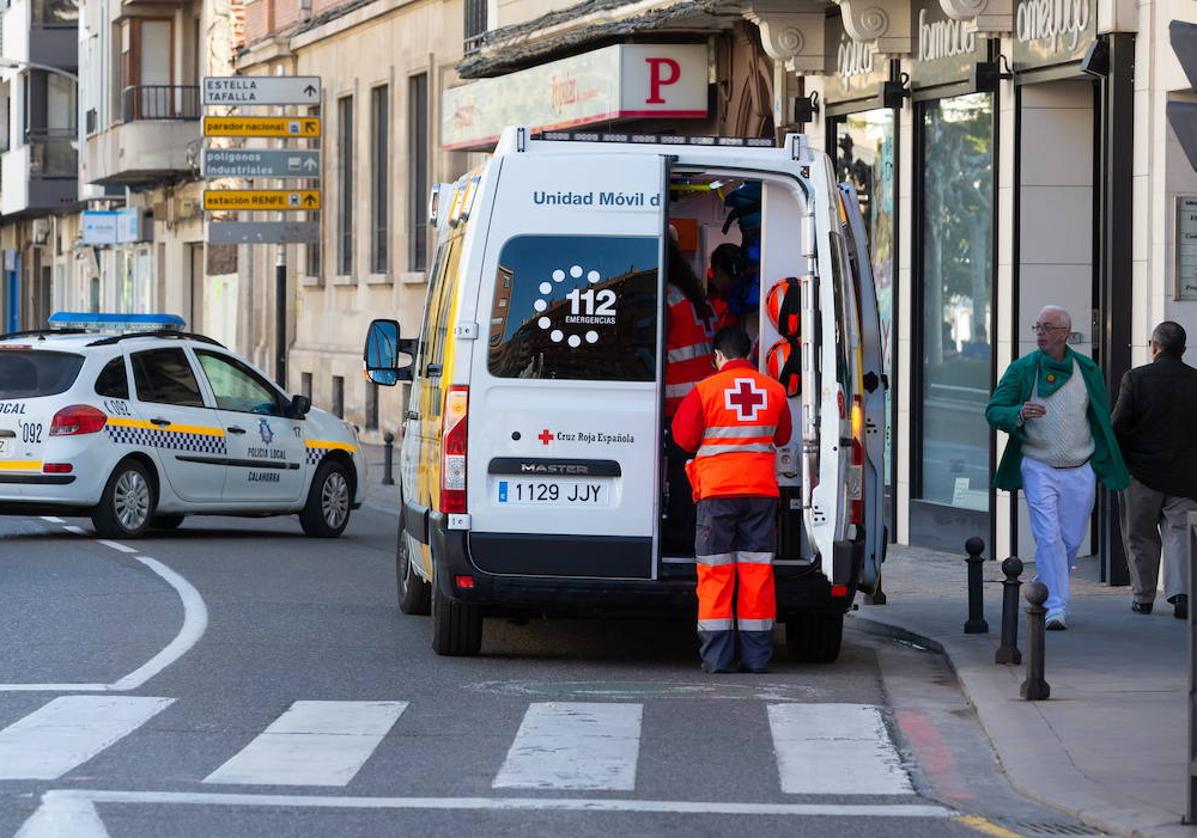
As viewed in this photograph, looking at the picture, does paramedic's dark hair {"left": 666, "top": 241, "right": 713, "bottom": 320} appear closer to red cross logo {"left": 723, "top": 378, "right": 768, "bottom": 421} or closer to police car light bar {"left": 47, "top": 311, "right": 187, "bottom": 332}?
red cross logo {"left": 723, "top": 378, "right": 768, "bottom": 421}

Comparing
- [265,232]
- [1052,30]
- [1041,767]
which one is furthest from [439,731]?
[265,232]

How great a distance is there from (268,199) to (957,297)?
52.7 ft

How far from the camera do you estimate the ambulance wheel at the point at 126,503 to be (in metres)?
19.4

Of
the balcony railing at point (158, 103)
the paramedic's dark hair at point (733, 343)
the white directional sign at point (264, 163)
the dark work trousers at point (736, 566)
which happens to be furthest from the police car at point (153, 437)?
the balcony railing at point (158, 103)

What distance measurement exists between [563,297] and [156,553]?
753 centimetres

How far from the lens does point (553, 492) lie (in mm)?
11805

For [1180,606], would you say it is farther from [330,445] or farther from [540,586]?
[330,445]

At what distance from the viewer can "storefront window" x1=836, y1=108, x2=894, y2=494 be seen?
2069cm

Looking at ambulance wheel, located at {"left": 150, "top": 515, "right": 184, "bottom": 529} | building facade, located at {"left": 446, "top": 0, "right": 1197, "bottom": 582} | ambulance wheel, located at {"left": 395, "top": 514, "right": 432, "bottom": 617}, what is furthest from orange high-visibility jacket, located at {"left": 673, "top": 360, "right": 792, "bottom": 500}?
ambulance wheel, located at {"left": 150, "top": 515, "right": 184, "bottom": 529}

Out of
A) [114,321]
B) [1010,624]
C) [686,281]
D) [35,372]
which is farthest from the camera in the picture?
[114,321]

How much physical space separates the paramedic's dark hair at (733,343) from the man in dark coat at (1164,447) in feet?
11.0

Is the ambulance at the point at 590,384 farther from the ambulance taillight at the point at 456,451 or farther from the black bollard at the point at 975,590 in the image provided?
the black bollard at the point at 975,590

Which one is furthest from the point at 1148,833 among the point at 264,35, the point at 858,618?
the point at 264,35

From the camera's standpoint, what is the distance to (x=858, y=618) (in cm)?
1441
